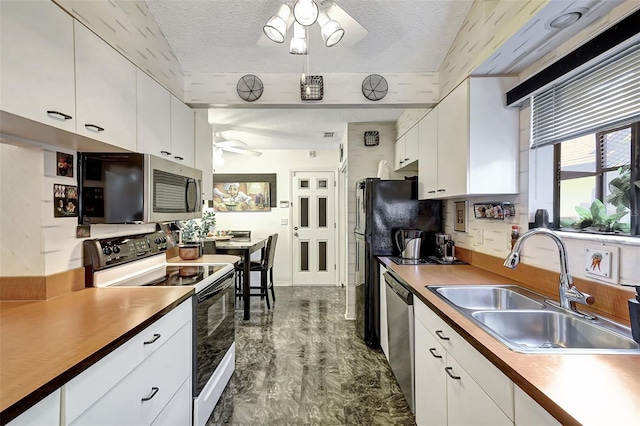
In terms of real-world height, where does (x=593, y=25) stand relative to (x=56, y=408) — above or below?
above

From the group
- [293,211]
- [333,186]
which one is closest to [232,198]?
[293,211]

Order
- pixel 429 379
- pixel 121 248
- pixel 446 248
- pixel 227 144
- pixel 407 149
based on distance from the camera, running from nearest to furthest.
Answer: pixel 429 379, pixel 121 248, pixel 446 248, pixel 407 149, pixel 227 144

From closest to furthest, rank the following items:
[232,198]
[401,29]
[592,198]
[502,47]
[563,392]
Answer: [563,392], [592,198], [502,47], [401,29], [232,198]

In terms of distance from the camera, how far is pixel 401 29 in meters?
2.17

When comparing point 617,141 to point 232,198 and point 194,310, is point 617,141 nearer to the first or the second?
point 194,310

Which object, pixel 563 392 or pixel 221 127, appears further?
pixel 221 127

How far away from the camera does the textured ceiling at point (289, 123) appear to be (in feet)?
11.0

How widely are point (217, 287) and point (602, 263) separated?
2.01 metres

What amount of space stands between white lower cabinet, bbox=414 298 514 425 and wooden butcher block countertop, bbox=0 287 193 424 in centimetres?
122

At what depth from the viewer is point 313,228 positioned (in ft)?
18.0

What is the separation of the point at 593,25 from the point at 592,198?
76cm

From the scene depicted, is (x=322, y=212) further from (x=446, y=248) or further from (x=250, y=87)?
(x=250, y=87)

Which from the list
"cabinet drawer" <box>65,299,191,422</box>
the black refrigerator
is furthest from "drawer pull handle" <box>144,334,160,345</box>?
the black refrigerator

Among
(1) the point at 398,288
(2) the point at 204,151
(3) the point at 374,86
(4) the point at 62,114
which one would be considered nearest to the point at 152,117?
(4) the point at 62,114
